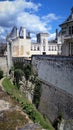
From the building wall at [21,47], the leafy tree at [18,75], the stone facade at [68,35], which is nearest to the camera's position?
the stone facade at [68,35]

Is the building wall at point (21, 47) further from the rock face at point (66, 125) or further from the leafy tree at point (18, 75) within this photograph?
the rock face at point (66, 125)

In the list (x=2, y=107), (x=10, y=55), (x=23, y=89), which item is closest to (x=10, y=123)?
(x=2, y=107)

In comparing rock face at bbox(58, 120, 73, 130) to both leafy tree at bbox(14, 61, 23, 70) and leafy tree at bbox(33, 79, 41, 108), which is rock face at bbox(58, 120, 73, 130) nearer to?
leafy tree at bbox(33, 79, 41, 108)

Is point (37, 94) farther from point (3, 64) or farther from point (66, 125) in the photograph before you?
point (3, 64)

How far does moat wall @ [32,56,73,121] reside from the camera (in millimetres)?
15416

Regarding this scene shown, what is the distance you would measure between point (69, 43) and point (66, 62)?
9592mm

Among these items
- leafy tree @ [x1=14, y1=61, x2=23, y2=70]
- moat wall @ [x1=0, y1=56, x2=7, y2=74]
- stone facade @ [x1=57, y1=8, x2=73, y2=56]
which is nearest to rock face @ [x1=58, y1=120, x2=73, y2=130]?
stone facade @ [x1=57, y1=8, x2=73, y2=56]

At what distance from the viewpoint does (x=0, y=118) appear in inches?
295

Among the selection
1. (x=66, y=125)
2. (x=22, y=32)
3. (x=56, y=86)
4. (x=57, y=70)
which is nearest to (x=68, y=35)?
(x=57, y=70)

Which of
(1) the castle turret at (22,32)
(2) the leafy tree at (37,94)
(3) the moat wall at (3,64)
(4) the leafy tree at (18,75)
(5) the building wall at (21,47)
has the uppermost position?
(1) the castle turret at (22,32)

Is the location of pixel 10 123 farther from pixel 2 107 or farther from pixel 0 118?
pixel 2 107

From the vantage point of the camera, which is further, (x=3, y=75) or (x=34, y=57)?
(x=3, y=75)

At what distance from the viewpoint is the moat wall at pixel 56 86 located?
15.4 m

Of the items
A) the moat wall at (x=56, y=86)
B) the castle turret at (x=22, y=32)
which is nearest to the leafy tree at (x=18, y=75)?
the moat wall at (x=56, y=86)
